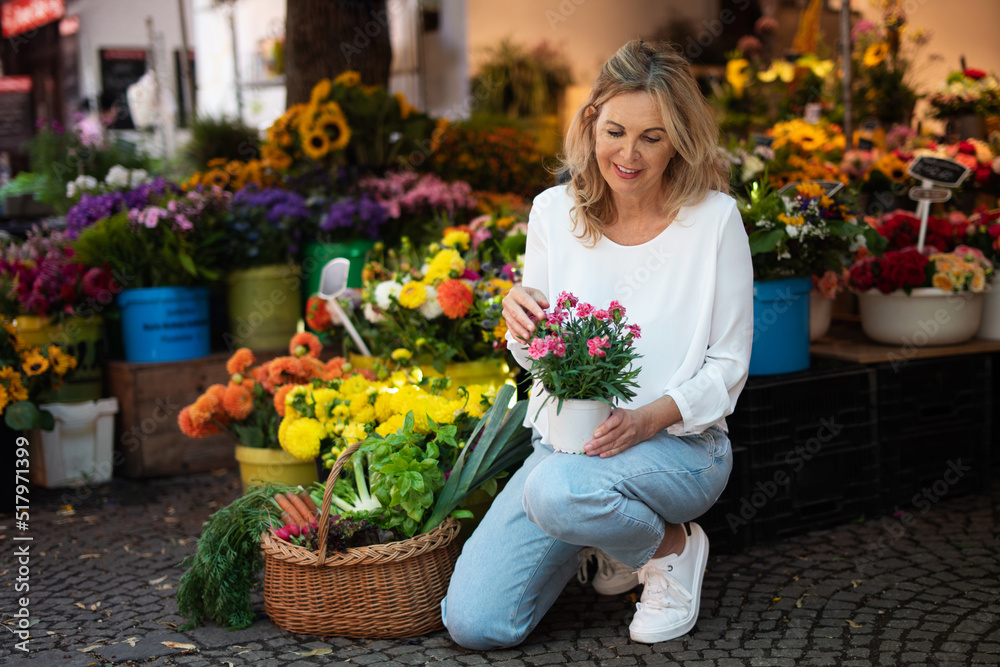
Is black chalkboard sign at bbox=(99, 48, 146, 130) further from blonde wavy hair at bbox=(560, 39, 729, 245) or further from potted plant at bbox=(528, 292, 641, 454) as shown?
potted plant at bbox=(528, 292, 641, 454)

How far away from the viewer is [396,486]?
239 centimetres

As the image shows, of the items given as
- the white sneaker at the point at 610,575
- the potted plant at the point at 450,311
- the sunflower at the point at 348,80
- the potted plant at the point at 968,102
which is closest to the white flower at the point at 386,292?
the potted plant at the point at 450,311

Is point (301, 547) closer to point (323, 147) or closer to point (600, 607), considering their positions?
point (600, 607)

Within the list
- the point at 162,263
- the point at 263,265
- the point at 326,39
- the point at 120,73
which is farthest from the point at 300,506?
the point at 120,73

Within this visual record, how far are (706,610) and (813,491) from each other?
0.79 meters

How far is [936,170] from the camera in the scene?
363 cm

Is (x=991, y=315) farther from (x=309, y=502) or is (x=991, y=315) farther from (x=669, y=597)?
(x=309, y=502)

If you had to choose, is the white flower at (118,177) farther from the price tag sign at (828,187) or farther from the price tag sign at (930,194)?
the price tag sign at (930,194)

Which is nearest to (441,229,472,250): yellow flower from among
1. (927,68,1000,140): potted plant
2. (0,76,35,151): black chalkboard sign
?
(927,68,1000,140): potted plant

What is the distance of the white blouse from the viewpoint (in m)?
2.23

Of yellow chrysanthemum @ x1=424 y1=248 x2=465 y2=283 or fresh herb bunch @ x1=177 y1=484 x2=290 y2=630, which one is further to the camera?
yellow chrysanthemum @ x1=424 y1=248 x2=465 y2=283

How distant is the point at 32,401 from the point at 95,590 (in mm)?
1195

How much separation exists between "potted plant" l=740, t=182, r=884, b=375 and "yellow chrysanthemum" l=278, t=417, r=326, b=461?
4.58ft

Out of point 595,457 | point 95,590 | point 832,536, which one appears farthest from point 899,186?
point 95,590
